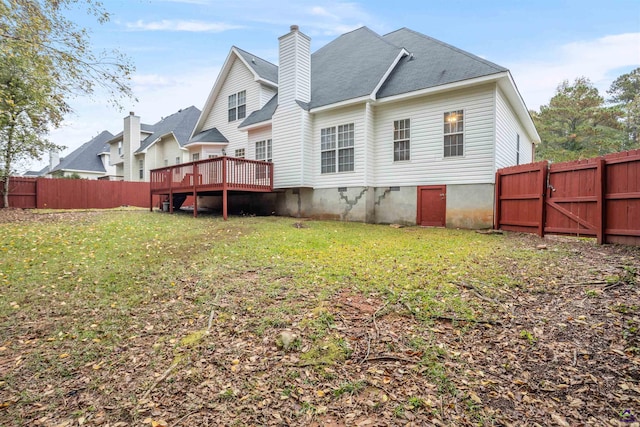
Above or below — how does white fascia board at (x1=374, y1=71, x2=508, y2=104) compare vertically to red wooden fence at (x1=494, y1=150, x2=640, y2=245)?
above

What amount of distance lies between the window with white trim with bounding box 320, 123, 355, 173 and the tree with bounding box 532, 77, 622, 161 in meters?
19.1

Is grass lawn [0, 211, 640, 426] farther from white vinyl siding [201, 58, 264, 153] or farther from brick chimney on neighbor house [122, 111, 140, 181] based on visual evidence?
brick chimney on neighbor house [122, 111, 140, 181]

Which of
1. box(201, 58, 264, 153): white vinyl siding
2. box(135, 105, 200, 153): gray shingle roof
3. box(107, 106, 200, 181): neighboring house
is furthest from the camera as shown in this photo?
box(135, 105, 200, 153): gray shingle roof

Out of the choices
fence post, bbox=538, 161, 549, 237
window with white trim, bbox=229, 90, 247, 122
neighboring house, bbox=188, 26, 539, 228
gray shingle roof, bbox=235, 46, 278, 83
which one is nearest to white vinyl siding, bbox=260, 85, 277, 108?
neighboring house, bbox=188, 26, 539, 228

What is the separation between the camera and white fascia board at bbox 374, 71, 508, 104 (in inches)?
345

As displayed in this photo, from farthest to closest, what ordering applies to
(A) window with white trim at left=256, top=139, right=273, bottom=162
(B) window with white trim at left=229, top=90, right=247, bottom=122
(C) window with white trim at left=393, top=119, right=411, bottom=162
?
(B) window with white trim at left=229, top=90, right=247, bottom=122 → (A) window with white trim at left=256, top=139, right=273, bottom=162 → (C) window with white trim at left=393, top=119, right=411, bottom=162

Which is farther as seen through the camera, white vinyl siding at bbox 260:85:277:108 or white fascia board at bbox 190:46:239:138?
white fascia board at bbox 190:46:239:138

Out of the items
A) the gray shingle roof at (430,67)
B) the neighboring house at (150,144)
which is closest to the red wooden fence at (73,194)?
the neighboring house at (150,144)

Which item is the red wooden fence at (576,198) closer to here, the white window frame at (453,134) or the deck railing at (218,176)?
the white window frame at (453,134)

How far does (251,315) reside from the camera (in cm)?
383

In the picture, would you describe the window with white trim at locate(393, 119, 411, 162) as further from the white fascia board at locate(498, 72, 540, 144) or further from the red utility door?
the white fascia board at locate(498, 72, 540, 144)

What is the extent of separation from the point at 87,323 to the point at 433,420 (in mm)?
4085

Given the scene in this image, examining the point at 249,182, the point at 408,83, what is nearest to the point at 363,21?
the point at 408,83

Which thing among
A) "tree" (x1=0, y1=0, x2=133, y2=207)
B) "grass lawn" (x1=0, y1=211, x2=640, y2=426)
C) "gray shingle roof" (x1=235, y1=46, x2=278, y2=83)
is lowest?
"grass lawn" (x1=0, y1=211, x2=640, y2=426)
